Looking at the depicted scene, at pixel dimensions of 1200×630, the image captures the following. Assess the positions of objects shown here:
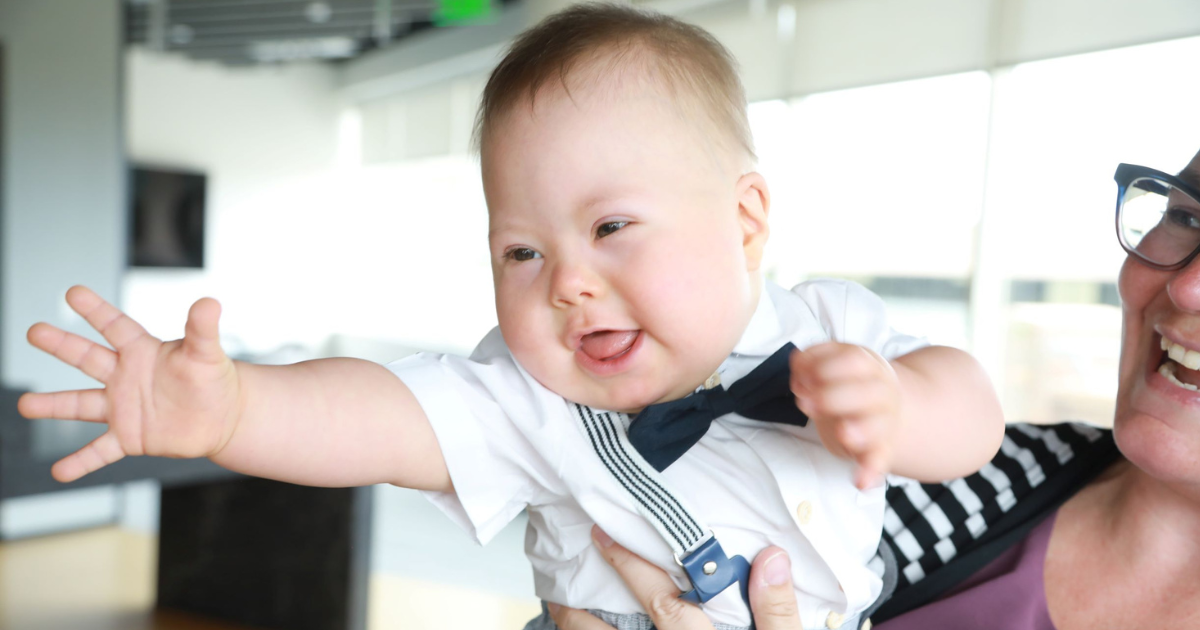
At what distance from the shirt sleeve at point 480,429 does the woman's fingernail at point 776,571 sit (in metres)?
0.26

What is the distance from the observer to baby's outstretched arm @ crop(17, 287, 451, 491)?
2.33 feet

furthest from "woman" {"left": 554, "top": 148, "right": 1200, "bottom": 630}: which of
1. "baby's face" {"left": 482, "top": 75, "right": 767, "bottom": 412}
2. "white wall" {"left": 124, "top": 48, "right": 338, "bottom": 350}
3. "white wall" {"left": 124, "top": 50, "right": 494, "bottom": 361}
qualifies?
"white wall" {"left": 124, "top": 48, "right": 338, "bottom": 350}

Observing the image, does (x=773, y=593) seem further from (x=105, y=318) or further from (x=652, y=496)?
(x=105, y=318)

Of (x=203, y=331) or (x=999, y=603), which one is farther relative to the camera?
(x=999, y=603)

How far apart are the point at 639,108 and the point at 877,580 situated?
2.13 ft

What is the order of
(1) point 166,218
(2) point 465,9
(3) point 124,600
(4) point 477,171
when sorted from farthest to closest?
(1) point 166,218
(2) point 465,9
(4) point 477,171
(3) point 124,600

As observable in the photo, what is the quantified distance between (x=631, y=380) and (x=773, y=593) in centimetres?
28

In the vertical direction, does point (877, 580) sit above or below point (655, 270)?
below

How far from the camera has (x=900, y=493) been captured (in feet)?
4.10

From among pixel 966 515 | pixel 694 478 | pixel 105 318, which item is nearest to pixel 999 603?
pixel 966 515

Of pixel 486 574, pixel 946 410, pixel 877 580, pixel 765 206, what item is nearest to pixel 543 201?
pixel 765 206

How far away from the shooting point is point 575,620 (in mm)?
1046

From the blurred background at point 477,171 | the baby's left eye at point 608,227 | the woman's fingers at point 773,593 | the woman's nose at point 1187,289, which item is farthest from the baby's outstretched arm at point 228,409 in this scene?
the blurred background at point 477,171

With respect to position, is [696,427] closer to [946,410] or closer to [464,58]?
[946,410]
